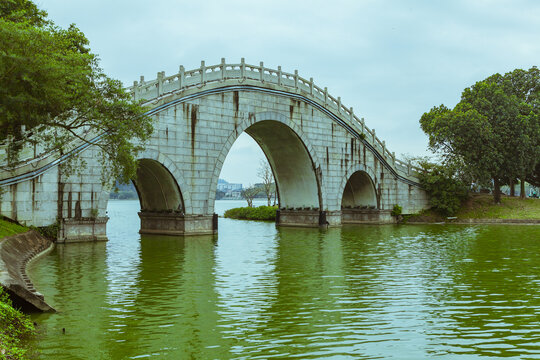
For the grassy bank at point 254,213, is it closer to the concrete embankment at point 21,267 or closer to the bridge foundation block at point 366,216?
the bridge foundation block at point 366,216

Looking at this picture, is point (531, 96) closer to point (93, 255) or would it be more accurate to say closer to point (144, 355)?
point (93, 255)

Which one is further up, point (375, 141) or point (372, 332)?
point (375, 141)

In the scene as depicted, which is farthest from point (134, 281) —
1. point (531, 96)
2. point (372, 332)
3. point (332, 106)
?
point (531, 96)

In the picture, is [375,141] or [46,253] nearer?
[46,253]

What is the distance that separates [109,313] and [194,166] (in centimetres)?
1982

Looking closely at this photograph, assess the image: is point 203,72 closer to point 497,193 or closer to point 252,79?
point 252,79

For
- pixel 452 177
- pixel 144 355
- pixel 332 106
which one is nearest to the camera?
pixel 144 355

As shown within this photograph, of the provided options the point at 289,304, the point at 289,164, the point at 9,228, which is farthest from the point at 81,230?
the point at 289,164

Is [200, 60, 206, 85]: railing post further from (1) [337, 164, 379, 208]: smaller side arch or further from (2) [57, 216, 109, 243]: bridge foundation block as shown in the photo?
(1) [337, 164, 379, 208]: smaller side arch

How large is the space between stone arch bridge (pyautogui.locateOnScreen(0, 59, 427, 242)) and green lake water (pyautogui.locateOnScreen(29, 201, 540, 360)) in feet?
11.2

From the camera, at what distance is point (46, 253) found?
69.3 feet

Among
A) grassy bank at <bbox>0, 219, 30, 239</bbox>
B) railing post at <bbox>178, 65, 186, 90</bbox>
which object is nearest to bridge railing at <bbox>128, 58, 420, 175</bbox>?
railing post at <bbox>178, 65, 186, 90</bbox>

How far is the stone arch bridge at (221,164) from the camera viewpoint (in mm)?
24703

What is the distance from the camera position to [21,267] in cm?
1582
